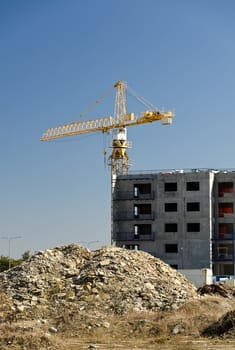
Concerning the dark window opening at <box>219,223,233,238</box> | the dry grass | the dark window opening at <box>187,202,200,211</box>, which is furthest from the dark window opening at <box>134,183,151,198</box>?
the dry grass

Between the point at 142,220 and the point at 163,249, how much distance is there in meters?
5.20

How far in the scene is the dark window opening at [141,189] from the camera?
9749 cm

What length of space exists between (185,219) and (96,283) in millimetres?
51989

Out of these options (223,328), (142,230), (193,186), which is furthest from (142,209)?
(223,328)

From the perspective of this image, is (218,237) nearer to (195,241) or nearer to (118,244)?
(195,241)

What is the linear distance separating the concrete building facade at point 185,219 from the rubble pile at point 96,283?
4355 cm

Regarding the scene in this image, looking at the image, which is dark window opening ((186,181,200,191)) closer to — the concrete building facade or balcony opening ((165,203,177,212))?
the concrete building facade

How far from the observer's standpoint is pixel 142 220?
97500mm

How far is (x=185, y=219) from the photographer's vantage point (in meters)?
94.9

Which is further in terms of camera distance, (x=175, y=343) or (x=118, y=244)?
(x=118, y=244)

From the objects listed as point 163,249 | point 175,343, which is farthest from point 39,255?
point 163,249

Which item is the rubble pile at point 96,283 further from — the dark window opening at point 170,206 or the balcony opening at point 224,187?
the balcony opening at point 224,187

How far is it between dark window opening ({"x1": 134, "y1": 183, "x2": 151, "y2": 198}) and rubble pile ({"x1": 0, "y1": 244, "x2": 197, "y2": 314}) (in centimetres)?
4655

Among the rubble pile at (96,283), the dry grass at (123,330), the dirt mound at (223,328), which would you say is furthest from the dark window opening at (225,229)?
the dirt mound at (223,328)
